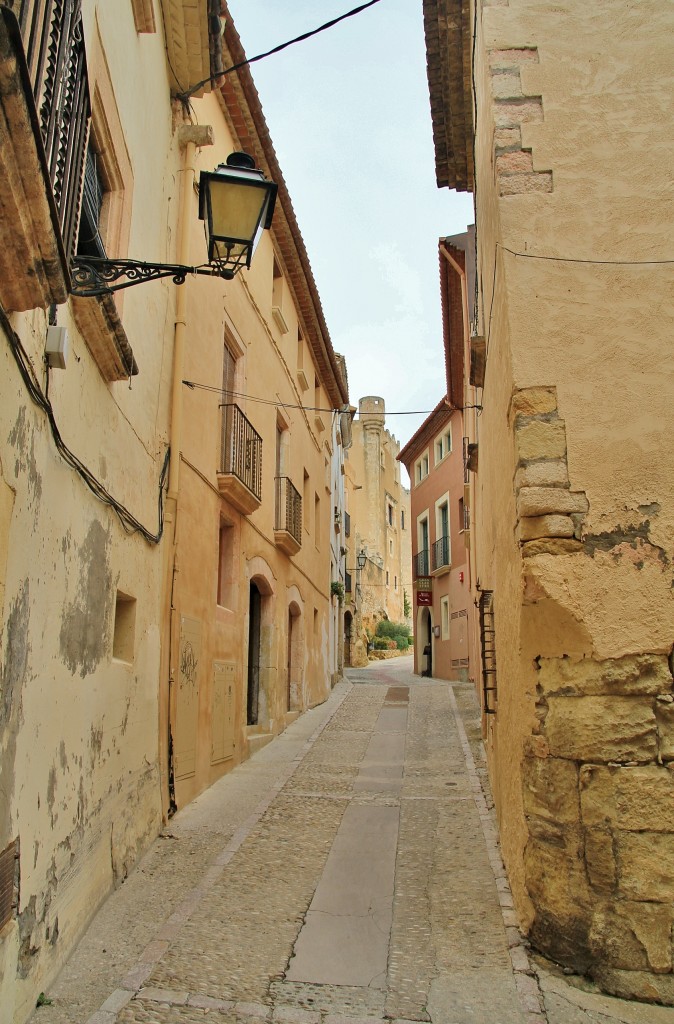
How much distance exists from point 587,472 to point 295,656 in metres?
9.96

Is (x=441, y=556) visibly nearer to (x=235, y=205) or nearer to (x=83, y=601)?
(x=83, y=601)

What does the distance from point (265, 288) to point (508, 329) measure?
781 cm

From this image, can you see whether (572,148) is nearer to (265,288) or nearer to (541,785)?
(541,785)

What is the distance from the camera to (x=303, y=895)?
4.94m

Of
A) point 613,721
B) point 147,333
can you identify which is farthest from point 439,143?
point 613,721

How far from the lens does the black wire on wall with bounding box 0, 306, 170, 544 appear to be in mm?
3162

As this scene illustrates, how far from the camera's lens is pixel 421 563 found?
2441 centimetres

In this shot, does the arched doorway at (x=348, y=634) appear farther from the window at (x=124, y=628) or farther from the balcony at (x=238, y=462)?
the window at (x=124, y=628)

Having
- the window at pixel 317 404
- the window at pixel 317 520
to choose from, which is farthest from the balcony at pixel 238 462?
the window at pixel 317 404

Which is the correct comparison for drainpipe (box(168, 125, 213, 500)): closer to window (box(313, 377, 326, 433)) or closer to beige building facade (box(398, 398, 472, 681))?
window (box(313, 377, 326, 433))

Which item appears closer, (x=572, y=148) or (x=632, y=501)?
(x=632, y=501)

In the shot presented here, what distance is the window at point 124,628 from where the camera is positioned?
5660mm

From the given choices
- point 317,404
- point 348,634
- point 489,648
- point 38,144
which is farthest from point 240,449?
point 348,634

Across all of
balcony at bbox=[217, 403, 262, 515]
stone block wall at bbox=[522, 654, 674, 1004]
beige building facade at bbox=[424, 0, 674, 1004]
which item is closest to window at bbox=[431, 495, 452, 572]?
balcony at bbox=[217, 403, 262, 515]
